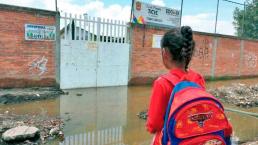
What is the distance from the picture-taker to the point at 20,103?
7.80 meters

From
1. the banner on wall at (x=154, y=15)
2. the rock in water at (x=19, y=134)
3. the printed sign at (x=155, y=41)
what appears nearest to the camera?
the rock in water at (x=19, y=134)

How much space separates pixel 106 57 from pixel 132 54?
1271mm

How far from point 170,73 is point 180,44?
0.18m

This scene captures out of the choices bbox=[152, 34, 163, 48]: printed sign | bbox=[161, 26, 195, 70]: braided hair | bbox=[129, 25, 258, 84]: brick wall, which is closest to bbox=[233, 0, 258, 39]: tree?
bbox=[129, 25, 258, 84]: brick wall

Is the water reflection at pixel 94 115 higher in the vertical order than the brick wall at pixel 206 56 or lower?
lower

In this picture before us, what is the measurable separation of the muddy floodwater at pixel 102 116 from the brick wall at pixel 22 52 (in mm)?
Result: 1158

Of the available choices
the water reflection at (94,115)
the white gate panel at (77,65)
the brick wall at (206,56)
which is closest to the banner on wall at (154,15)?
the brick wall at (206,56)

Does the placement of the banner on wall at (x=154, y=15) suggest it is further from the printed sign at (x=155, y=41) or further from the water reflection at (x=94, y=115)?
the water reflection at (x=94, y=115)

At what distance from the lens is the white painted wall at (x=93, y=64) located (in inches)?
390

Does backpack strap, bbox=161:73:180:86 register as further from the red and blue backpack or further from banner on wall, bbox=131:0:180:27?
banner on wall, bbox=131:0:180:27

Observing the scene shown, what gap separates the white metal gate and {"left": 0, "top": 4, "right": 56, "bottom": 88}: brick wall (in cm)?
49

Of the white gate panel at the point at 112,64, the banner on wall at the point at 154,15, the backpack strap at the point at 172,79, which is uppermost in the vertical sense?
the banner on wall at the point at 154,15


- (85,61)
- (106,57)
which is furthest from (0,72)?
(106,57)

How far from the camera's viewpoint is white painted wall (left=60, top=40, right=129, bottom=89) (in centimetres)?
991
